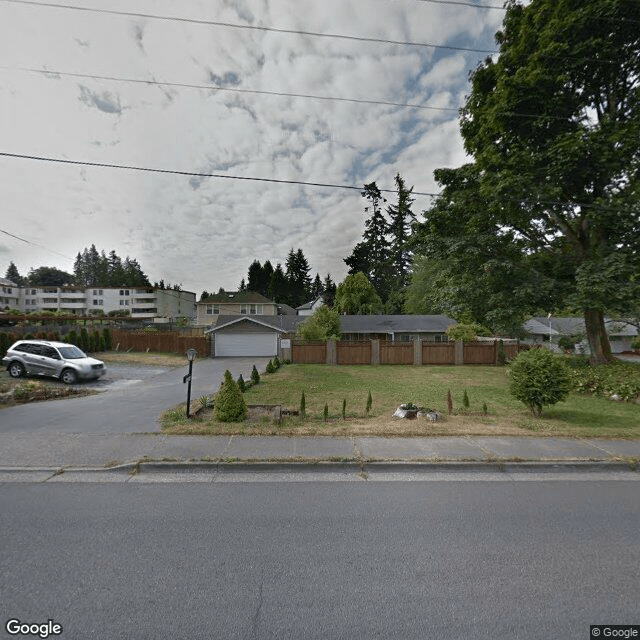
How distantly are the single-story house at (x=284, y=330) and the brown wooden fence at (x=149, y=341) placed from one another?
2554mm

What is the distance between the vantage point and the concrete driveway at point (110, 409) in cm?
712

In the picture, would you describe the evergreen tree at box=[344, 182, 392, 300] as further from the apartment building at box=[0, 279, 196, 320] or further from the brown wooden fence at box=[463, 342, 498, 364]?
the apartment building at box=[0, 279, 196, 320]

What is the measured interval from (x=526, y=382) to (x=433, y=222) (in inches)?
360

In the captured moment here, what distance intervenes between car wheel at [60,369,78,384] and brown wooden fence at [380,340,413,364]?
1646cm

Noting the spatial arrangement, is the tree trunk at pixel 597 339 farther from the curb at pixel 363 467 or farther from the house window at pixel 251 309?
the house window at pixel 251 309

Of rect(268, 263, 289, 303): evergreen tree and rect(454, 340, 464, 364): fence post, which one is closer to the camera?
rect(454, 340, 464, 364): fence post

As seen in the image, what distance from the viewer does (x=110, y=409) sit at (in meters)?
8.92

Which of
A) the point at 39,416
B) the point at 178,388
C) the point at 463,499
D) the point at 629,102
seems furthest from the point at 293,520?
the point at 629,102

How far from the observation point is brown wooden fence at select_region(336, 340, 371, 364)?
70.6ft

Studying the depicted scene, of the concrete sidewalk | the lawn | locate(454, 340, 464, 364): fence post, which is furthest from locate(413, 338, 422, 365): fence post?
the concrete sidewalk

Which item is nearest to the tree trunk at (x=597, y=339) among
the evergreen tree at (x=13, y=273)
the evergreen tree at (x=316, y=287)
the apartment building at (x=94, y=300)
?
the evergreen tree at (x=316, y=287)

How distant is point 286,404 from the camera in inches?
385

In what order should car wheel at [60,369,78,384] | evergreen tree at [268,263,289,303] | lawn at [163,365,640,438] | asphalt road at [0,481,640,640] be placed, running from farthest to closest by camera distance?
evergreen tree at [268,263,289,303] < car wheel at [60,369,78,384] < lawn at [163,365,640,438] < asphalt road at [0,481,640,640]

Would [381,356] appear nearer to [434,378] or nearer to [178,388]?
[434,378]
